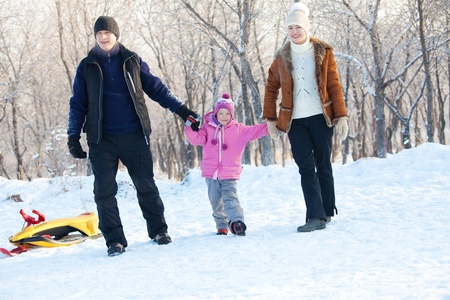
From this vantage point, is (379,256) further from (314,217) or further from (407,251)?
(314,217)

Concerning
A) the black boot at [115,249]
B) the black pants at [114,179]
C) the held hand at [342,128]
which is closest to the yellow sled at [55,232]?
the black pants at [114,179]

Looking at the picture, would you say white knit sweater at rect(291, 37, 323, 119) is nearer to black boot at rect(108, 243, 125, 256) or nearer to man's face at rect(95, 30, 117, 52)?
man's face at rect(95, 30, 117, 52)

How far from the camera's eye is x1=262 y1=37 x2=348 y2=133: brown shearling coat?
3.59 metres

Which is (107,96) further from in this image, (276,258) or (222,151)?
(276,258)

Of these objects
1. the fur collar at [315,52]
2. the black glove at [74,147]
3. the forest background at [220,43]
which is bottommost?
the black glove at [74,147]

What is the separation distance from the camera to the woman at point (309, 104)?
3.60 metres

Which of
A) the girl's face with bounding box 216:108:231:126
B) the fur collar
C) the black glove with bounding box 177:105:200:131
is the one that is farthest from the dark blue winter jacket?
the fur collar

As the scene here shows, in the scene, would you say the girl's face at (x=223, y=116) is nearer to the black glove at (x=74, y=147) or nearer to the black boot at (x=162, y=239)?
the black boot at (x=162, y=239)

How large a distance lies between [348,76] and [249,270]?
15.9m

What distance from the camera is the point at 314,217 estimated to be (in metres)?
3.52

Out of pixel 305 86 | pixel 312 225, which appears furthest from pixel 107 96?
pixel 312 225

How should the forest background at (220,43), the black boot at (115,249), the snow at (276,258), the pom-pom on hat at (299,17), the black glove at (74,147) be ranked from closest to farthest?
the snow at (276,258), the black boot at (115,249), the black glove at (74,147), the pom-pom on hat at (299,17), the forest background at (220,43)

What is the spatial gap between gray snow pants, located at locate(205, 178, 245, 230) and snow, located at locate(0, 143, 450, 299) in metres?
0.19

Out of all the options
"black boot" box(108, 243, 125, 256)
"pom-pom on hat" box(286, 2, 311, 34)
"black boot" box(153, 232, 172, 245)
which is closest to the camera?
"black boot" box(108, 243, 125, 256)
